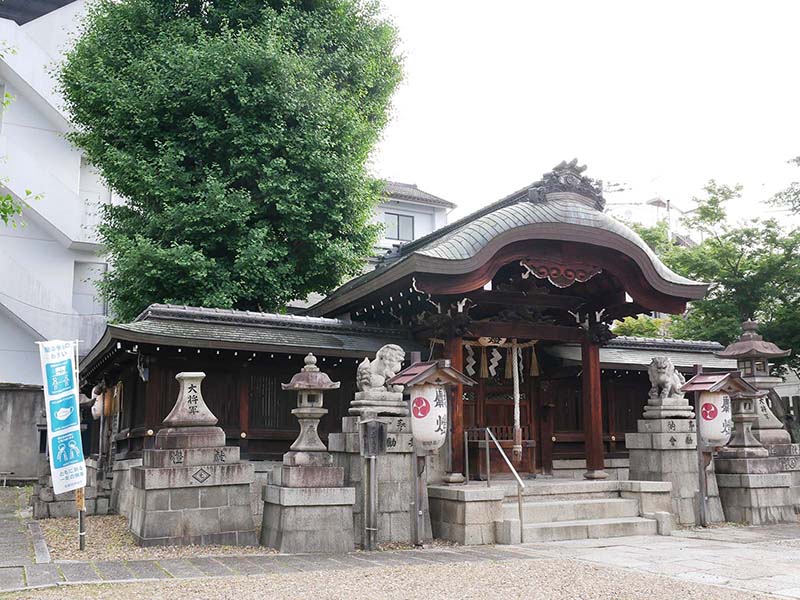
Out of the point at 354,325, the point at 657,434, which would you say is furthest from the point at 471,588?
the point at 354,325

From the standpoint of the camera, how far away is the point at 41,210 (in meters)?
24.4

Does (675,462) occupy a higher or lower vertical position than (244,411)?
lower

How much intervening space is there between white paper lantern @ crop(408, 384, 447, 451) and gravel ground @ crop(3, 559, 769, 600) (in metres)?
2.22

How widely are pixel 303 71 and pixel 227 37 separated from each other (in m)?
2.06

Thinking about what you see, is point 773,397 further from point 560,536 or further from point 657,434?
point 560,536

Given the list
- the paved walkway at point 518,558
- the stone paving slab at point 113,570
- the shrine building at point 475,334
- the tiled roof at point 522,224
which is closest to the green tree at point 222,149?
the shrine building at point 475,334

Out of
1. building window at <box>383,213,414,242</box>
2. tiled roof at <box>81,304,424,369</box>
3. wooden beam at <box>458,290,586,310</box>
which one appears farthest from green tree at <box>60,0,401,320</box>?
building window at <box>383,213,414,242</box>

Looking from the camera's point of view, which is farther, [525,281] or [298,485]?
[525,281]

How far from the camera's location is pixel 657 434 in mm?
13328

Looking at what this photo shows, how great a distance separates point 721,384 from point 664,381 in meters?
1.02

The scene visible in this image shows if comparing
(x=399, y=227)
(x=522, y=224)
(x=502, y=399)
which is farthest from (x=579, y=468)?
(x=399, y=227)

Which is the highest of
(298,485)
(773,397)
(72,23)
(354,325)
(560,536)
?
(72,23)

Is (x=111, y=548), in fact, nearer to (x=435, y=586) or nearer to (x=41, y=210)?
(x=435, y=586)

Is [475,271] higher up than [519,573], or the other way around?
[475,271]
